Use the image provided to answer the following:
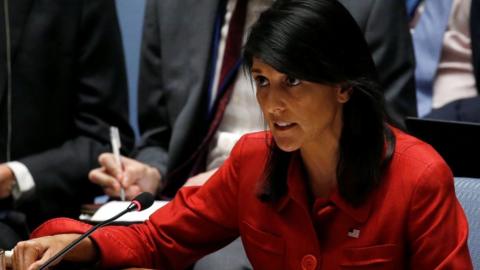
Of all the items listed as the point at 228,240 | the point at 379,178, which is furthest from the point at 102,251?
the point at 379,178

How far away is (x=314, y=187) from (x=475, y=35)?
1.05 meters

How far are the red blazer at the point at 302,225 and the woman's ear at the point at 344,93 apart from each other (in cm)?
15

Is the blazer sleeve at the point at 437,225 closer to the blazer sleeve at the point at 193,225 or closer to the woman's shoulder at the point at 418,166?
the woman's shoulder at the point at 418,166

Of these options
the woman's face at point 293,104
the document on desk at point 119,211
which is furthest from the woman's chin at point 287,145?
the document on desk at point 119,211

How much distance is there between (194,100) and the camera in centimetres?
266

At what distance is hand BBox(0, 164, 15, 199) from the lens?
8.35 ft

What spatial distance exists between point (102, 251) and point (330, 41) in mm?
575

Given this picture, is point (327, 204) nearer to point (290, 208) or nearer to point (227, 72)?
point (290, 208)

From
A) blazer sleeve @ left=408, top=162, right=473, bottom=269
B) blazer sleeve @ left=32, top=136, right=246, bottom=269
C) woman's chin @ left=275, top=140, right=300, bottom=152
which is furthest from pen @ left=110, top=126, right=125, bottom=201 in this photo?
blazer sleeve @ left=408, top=162, right=473, bottom=269

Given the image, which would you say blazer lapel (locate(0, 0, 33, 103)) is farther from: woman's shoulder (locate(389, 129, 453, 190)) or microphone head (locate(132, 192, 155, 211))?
woman's shoulder (locate(389, 129, 453, 190))

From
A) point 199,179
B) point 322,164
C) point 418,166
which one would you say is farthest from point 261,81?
point 199,179

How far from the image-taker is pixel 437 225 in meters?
1.69

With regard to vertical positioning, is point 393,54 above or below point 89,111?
above

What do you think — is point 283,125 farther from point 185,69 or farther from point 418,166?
point 185,69
